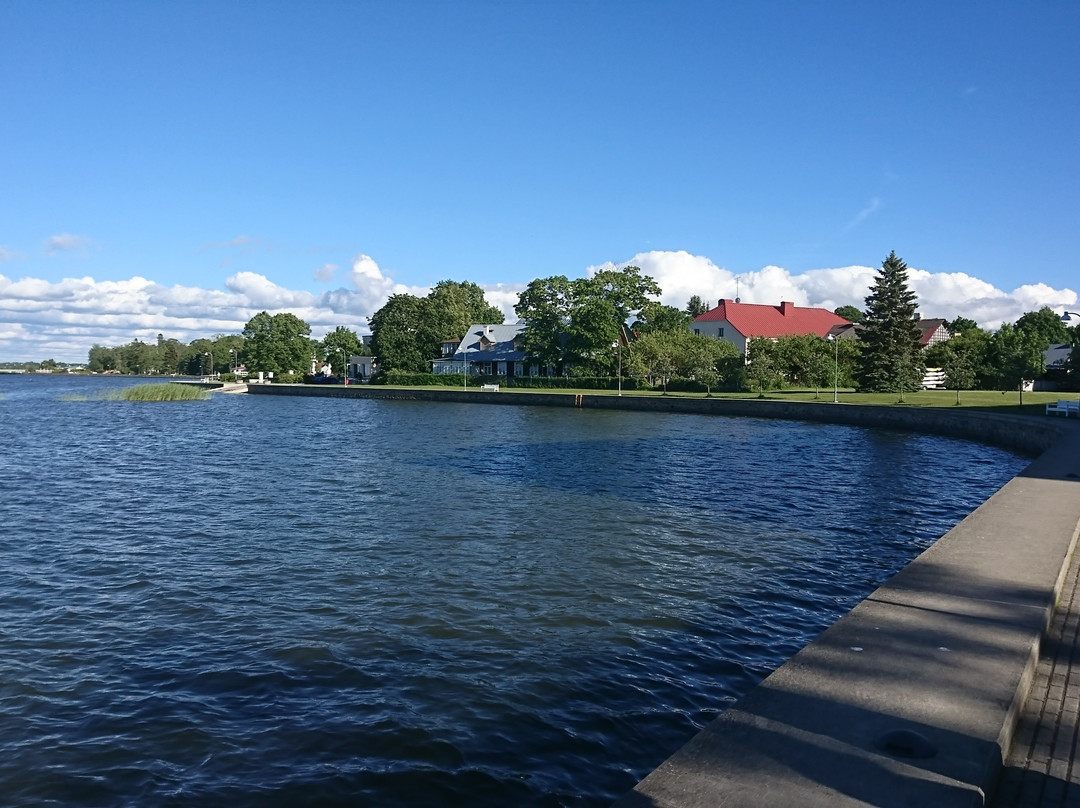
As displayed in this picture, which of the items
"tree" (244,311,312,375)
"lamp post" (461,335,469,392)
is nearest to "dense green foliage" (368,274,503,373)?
"lamp post" (461,335,469,392)

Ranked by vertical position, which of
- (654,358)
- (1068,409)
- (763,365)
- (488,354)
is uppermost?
(488,354)

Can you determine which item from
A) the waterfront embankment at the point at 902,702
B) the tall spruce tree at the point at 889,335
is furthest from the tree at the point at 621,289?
the waterfront embankment at the point at 902,702

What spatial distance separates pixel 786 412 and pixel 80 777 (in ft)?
157

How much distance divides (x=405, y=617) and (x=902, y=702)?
6.62 m

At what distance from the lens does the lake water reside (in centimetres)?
662

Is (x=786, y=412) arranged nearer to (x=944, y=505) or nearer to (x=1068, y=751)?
(x=944, y=505)

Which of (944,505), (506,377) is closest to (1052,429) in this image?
(944,505)

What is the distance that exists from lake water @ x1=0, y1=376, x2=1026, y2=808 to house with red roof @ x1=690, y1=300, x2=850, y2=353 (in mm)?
62628

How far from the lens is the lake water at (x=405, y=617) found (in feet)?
21.7

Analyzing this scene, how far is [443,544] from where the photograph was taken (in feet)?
47.3

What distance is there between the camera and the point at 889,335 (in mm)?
61250

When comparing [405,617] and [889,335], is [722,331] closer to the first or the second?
[889,335]

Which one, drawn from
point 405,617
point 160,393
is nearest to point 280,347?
point 160,393

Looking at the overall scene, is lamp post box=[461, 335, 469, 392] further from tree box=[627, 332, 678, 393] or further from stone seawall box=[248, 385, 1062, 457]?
tree box=[627, 332, 678, 393]
